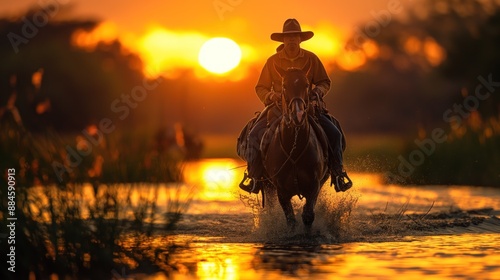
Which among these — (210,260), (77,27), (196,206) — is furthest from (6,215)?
(77,27)

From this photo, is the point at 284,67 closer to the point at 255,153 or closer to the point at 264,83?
the point at 264,83

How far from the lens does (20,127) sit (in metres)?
13.4

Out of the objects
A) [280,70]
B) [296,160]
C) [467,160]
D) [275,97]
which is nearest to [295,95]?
[275,97]

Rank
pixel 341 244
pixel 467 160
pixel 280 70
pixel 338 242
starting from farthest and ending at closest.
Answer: pixel 467 160
pixel 280 70
pixel 338 242
pixel 341 244

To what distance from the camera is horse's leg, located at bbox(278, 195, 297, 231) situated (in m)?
16.7

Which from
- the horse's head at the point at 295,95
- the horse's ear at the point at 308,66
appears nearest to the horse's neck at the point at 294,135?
the horse's head at the point at 295,95

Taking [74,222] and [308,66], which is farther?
[308,66]

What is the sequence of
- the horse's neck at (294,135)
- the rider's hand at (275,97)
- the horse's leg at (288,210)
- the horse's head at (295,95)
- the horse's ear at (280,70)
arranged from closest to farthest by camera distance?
the horse's head at (295,95) → the horse's neck at (294,135) → the rider's hand at (275,97) → the horse's leg at (288,210) → the horse's ear at (280,70)

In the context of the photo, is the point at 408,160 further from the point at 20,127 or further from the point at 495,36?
the point at 495,36

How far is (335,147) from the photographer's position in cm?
1717

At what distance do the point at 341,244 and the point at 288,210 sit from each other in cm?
108

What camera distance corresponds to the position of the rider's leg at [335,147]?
17172 mm

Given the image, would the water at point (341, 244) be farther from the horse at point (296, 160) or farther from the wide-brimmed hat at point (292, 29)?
the wide-brimmed hat at point (292, 29)

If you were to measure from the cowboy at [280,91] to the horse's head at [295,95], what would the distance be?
1540 millimetres
